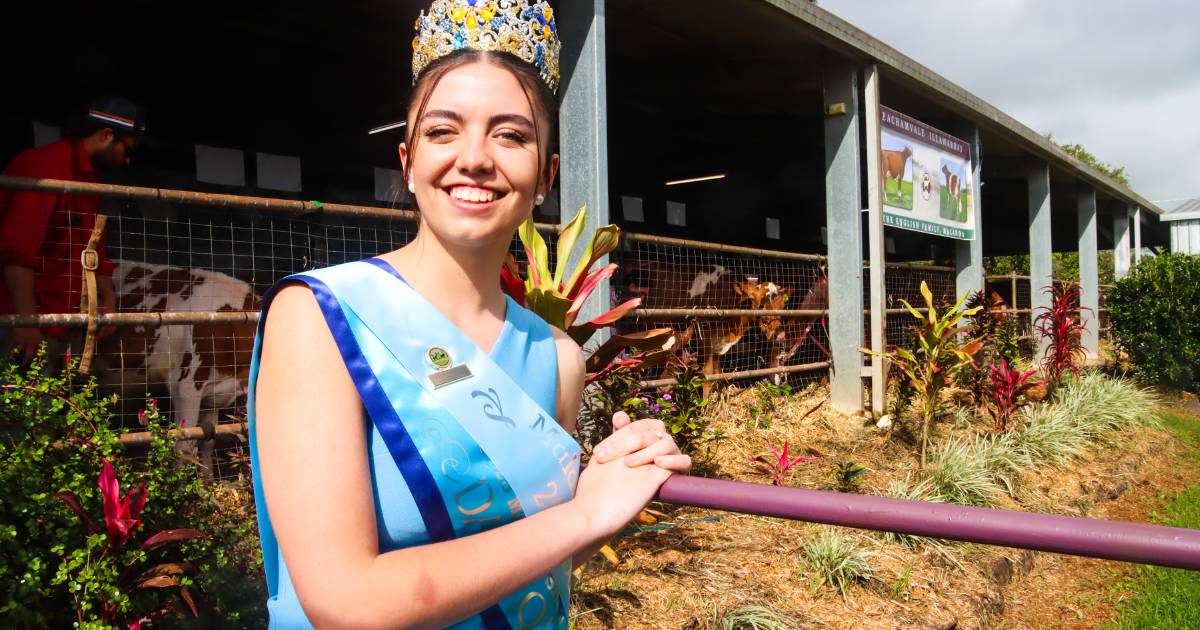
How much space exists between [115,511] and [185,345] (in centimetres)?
212

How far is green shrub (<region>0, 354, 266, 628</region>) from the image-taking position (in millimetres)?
2104

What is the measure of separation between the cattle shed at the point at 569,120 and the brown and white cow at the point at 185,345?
9 cm

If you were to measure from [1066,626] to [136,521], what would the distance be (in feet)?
14.6

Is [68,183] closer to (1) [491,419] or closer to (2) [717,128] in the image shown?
(1) [491,419]

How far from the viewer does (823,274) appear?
7.91 meters

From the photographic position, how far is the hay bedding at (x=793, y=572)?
3326mm

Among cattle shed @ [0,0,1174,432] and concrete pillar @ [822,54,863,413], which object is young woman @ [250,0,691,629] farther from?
concrete pillar @ [822,54,863,413]

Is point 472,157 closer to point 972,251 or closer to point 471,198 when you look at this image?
point 471,198

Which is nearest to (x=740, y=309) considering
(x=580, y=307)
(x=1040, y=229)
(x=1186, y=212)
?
(x=580, y=307)

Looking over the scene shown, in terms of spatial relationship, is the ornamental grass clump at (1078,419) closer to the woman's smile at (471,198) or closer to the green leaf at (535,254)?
the green leaf at (535,254)

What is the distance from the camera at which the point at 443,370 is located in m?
1.12

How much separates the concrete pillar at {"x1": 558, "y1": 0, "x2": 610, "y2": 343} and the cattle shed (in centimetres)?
1

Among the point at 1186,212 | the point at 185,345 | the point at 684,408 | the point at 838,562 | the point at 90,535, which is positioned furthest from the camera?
the point at 1186,212

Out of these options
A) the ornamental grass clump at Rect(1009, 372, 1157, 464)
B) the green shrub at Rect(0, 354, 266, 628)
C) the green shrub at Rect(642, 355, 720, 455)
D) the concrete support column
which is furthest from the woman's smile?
the ornamental grass clump at Rect(1009, 372, 1157, 464)
